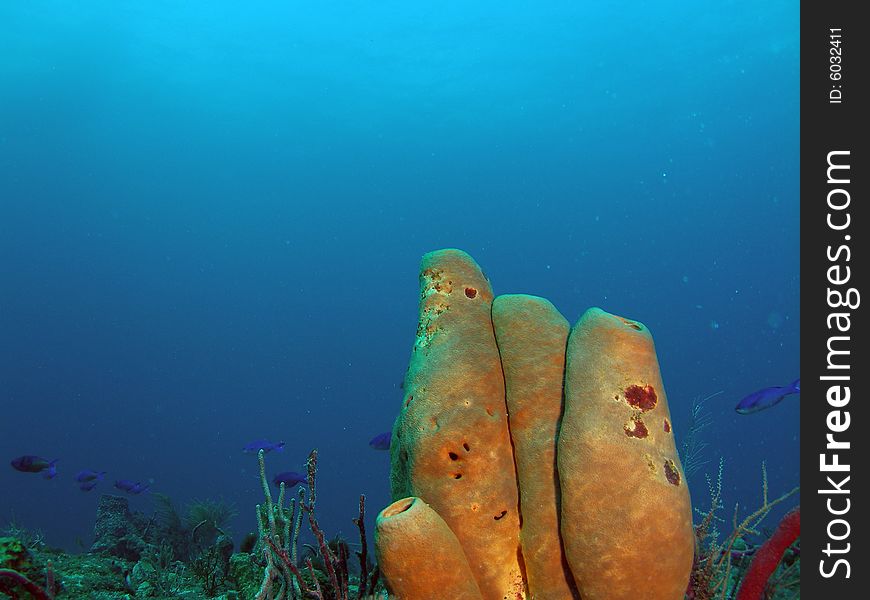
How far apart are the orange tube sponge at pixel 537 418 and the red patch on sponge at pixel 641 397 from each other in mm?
436

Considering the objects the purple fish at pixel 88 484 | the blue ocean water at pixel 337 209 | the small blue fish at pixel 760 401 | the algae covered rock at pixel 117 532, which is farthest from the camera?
the blue ocean water at pixel 337 209

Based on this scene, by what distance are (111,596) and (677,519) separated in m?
4.27

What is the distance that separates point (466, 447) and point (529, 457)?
0.36 metres

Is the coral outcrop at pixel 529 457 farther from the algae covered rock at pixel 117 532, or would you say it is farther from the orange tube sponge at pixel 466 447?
the algae covered rock at pixel 117 532

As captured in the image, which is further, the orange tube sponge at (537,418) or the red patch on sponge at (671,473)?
the orange tube sponge at (537,418)

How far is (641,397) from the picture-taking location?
2.83 m

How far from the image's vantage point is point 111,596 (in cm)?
452

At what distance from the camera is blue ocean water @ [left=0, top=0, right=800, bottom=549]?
4244cm

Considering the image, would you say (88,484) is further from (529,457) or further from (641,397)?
(641,397)

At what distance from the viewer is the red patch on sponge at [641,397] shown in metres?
2.81

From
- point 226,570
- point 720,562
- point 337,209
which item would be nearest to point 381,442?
point 226,570
